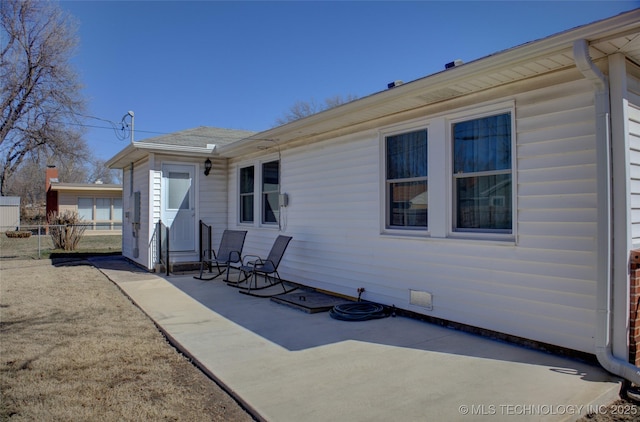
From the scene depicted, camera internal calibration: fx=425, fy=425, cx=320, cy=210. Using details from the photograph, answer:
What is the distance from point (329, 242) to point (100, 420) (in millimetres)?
4218

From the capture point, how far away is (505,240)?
4.11 metres

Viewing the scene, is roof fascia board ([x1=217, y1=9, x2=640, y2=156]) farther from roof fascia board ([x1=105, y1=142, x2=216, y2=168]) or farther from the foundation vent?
roof fascia board ([x1=105, y1=142, x2=216, y2=168])

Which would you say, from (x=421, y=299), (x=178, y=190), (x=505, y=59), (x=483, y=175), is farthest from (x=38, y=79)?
(x=505, y=59)

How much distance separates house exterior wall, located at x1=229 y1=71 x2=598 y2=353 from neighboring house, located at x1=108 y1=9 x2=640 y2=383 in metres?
0.01

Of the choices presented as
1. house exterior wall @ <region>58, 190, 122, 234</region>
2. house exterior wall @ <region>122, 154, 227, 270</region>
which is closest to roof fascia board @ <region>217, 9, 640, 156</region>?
house exterior wall @ <region>122, 154, 227, 270</region>

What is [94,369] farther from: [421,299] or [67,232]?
[67,232]

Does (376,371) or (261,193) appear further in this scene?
(261,193)

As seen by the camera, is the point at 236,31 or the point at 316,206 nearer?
the point at 316,206

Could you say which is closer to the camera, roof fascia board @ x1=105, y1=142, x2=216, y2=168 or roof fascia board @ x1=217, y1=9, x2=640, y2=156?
roof fascia board @ x1=217, y1=9, x2=640, y2=156

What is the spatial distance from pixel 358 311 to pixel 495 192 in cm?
208

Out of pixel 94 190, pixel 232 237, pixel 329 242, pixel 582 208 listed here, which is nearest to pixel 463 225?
pixel 582 208

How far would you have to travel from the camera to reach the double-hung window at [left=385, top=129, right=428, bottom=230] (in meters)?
5.08

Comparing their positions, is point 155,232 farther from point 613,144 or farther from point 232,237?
point 613,144

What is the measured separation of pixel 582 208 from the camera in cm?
352
